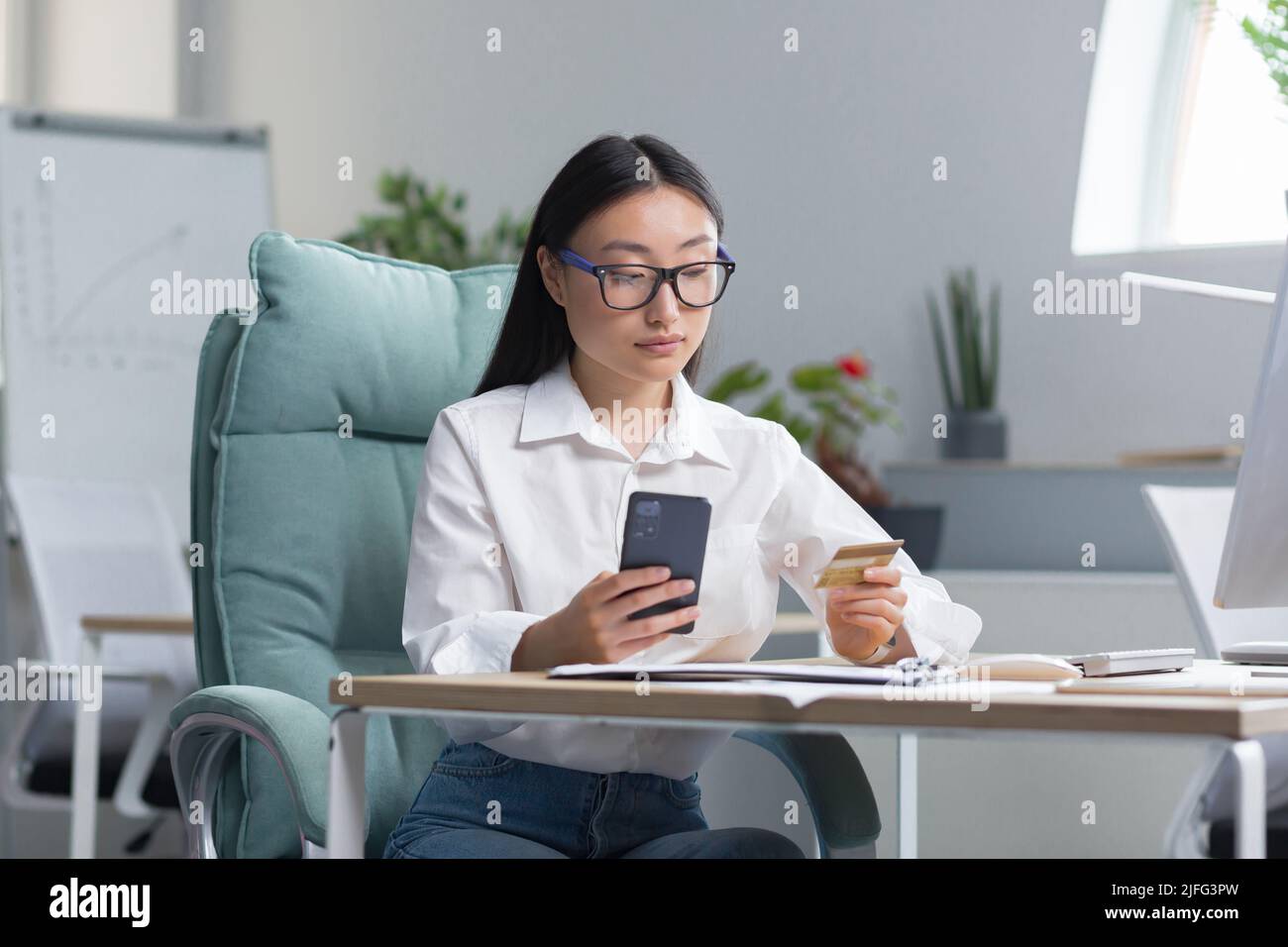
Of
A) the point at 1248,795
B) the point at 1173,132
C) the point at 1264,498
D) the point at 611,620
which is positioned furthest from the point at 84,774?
the point at 1173,132

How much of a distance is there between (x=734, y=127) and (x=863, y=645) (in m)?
2.70

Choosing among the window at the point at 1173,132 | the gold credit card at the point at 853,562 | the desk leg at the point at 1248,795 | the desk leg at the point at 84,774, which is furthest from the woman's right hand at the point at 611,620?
the window at the point at 1173,132

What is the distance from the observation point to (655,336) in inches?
53.0

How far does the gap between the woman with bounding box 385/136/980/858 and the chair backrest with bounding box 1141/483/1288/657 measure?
2.23 ft

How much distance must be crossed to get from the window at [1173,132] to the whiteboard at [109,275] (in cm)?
232

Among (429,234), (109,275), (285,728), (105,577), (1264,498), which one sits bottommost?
(105,577)

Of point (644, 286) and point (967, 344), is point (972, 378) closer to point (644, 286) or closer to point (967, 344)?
point (967, 344)

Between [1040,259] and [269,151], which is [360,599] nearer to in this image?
[1040,259]

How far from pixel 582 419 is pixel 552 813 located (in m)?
0.38

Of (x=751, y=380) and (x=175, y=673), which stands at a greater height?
(x=751, y=380)

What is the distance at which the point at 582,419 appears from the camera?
1.45m

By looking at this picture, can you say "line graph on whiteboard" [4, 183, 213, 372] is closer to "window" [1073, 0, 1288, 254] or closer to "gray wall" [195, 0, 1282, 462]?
"gray wall" [195, 0, 1282, 462]

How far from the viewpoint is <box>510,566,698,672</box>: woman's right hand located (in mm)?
1083

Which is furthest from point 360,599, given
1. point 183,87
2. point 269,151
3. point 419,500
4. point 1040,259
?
point 183,87
